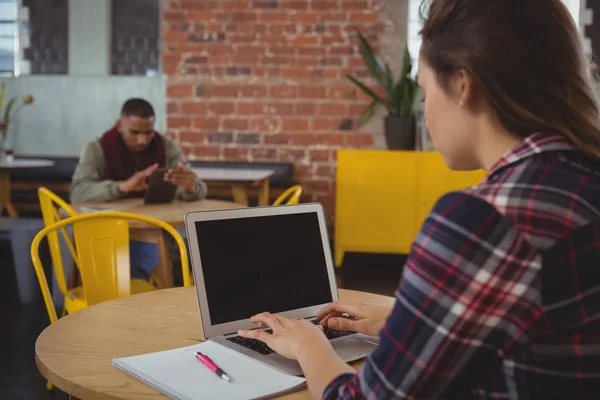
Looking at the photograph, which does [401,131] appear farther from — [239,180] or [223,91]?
[223,91]

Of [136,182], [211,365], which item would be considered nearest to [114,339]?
[211,365]

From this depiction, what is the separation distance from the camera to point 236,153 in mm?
6129

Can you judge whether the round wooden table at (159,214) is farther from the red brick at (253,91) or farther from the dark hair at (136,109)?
the red brick at (253,91)

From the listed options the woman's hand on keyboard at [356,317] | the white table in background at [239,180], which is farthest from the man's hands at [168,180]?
the woman's hand on keyboard at [356,317]

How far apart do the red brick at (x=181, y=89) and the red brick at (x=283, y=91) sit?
0.69 metres

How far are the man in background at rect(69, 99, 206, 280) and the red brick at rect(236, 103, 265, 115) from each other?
1.97 m

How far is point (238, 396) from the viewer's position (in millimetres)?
1031

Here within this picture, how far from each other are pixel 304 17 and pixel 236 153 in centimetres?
129

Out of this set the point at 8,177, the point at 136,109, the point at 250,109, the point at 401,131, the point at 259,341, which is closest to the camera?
the point at 259,341

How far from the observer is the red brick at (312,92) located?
595cm

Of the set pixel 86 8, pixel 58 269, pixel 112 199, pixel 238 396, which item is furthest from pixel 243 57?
pixel 238 396

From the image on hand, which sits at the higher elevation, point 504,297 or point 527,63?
point 527,63

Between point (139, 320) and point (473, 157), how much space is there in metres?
0.86

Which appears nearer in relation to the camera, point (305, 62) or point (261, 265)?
point (261, 265)
